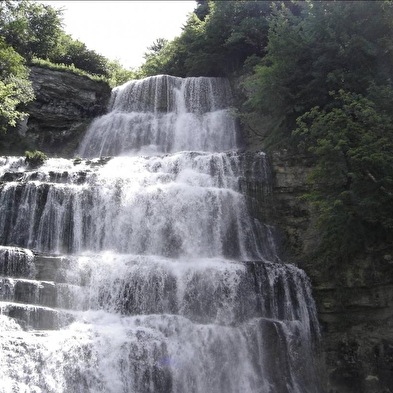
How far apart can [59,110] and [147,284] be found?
1620cm

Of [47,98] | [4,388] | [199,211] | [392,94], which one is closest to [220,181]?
[199,211]

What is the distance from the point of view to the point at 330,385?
1266 cm

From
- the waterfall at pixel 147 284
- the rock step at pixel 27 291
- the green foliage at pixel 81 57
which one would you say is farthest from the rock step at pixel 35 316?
→ the green foliage at pixel 81 57

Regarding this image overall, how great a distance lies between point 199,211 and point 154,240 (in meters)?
1.90

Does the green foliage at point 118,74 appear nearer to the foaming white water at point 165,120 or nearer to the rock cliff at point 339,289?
the foaming white water at point 165,120

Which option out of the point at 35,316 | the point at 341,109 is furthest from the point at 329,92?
the point at 35,316

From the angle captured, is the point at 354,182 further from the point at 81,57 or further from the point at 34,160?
the point at 81,57

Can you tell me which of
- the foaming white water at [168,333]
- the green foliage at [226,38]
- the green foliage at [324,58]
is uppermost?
the green foliage at [226,38]

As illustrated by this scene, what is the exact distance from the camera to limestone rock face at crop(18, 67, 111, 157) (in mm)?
24891

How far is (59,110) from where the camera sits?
25.6 meters

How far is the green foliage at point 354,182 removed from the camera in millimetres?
13117

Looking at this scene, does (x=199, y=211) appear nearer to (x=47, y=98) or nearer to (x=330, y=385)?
(x=330, y=385)

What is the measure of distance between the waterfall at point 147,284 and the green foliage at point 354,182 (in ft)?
6.11

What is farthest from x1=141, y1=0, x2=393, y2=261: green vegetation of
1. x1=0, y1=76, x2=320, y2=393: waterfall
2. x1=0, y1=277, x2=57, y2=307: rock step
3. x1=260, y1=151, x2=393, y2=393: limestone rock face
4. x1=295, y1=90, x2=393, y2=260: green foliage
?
x1=0, y1=277, x2=57, y2=307: rock step
